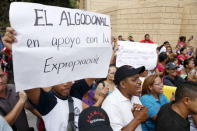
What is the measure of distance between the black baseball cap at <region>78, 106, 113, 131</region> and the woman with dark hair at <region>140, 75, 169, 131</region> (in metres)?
1.31

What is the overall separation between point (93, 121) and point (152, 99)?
5.35 ft

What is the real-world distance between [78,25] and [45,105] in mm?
861

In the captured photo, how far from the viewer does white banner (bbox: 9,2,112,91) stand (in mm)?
2258

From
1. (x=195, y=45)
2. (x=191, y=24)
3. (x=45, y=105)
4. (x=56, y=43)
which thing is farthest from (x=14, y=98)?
(x=191, y=24)

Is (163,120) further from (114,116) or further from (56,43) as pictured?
(56,43)

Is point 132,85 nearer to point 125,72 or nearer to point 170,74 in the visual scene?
point 125,72

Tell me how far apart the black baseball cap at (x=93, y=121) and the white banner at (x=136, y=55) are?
2.52 metres

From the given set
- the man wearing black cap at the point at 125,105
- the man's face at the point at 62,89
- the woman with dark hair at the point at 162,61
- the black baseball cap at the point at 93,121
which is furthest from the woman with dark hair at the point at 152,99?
the woman with dark hair at the point at 162,61

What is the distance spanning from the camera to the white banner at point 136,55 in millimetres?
4637

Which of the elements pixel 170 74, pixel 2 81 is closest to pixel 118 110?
pixel 2 81

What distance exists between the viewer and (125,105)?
294 centimetres

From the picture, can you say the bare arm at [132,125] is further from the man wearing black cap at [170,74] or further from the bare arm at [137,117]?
the man wearing black cap at [170,74]

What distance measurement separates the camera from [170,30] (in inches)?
649

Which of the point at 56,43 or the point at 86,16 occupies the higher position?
the point at 86,16
